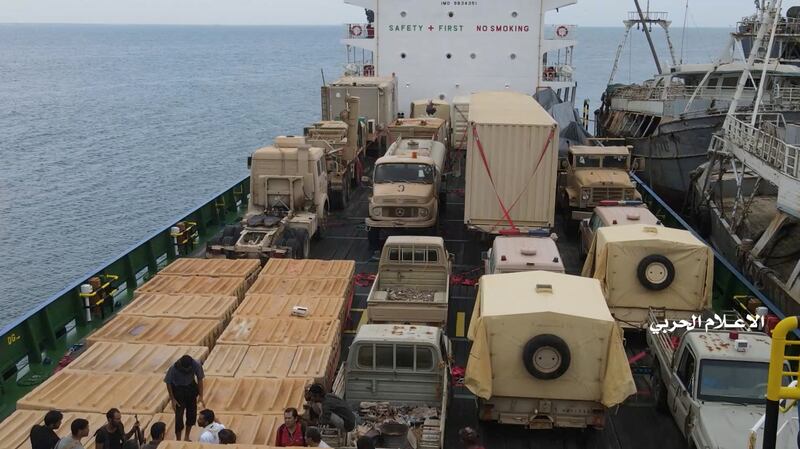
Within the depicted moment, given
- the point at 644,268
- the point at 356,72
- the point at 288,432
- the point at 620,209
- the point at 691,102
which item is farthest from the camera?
the point at 356,72

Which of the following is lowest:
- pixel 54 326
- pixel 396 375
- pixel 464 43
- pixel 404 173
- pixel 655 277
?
pixel 54 326

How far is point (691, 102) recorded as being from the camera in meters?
33.9

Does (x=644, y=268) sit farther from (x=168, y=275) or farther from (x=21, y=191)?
(x=21, y=191)

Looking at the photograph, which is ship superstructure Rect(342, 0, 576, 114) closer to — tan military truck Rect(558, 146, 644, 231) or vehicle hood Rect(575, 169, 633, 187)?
tan military truck Rect(558, 146, 644, 231)

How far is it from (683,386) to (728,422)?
106cm

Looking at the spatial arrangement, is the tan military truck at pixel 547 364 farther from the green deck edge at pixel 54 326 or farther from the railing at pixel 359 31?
the railing at pixel 359 31

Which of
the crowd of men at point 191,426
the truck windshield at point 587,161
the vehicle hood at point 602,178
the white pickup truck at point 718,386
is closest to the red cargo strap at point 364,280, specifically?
the vehicle hood at point 602,178

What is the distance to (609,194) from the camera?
67.5 ft

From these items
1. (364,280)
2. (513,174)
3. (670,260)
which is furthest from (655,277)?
(364,280)

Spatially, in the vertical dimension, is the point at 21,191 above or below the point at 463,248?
below

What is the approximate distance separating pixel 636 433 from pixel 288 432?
554 centimetres

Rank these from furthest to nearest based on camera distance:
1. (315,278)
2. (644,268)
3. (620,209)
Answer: (620,209)
(315,278)
(644,268)

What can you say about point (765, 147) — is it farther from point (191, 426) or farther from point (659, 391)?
point (191, 426)

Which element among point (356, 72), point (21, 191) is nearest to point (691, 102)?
point (356, 72)
